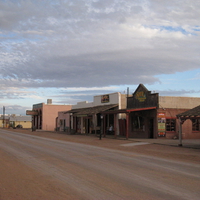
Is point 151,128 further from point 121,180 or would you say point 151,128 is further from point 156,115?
point 121,180

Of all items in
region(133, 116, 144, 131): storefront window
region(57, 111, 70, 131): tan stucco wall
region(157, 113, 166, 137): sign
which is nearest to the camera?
region(157, 113, 166, 137): sign

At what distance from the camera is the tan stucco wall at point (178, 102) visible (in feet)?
97.0

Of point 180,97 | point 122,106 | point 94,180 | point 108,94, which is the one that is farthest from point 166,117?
point 94,180

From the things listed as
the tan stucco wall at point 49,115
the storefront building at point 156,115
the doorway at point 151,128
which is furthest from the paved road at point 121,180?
the tan stucco wall at point 49,115

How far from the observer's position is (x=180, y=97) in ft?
101

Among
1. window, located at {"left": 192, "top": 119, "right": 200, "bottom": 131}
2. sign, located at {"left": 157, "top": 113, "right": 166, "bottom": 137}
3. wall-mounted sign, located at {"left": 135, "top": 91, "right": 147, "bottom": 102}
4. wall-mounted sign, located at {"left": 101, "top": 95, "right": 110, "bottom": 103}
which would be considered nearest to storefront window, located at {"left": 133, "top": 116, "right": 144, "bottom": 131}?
wall-mounted sign, located at {"left": 135, "top": 91, "right": 147, "bottom": 102}

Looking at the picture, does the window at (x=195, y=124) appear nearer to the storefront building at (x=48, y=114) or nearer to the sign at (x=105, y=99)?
the sign at (x=105, y=99)

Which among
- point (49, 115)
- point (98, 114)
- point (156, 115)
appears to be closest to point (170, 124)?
point (156, 115)

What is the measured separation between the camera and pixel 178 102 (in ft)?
100

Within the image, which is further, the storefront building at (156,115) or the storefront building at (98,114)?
the storefront building at (98,114)

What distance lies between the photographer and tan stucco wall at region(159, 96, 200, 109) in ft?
97.0

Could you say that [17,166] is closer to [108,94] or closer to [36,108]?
[108,94]

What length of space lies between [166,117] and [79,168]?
20.0 m

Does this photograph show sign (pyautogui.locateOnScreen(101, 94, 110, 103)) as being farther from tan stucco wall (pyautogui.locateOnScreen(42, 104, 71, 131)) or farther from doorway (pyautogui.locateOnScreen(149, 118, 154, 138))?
tan stucco wall (pyautogui.locateOnScreen(42, 104, 71, 131))
